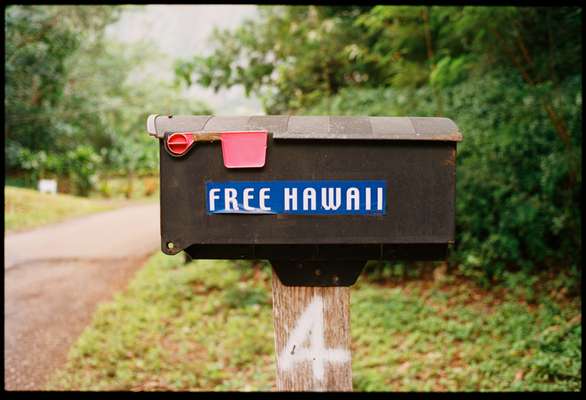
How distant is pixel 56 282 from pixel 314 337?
6.05 meters

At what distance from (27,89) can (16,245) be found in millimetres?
6029

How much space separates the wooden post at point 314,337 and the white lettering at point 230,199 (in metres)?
0.28

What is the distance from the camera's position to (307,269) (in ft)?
4.66

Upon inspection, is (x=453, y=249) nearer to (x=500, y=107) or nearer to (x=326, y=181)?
(x=500, y=107)

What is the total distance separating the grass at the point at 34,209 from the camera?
1048 cm

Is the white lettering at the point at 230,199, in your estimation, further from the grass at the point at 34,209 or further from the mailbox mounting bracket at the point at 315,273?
the grass at the point at 34,209

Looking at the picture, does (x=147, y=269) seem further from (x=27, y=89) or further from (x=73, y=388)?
(x=27, y=89)

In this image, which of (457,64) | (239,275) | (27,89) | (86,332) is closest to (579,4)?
(457,64)

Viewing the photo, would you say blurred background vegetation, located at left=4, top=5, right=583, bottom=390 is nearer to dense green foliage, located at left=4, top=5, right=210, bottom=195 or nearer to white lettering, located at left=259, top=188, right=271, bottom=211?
dense green foliage, located at left=4, top=5, right=210, bottom=195

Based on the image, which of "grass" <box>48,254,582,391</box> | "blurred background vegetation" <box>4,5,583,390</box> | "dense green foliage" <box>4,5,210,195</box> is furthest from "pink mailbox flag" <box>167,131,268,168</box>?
"dense green foliage" <box>4,5,210,195</box>

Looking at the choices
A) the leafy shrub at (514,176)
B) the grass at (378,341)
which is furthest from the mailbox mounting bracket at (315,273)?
the leafy shrub at (514,176)

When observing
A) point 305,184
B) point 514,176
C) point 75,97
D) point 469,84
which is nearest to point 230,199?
point 305,184

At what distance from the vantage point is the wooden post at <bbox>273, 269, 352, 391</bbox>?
1445 millimetres

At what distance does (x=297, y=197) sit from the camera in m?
1.26
